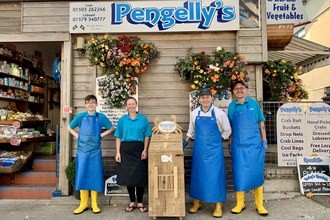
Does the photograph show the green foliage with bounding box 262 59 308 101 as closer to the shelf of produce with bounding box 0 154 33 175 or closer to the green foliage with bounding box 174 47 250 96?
the green foliage with bounding box 174 47 250 96

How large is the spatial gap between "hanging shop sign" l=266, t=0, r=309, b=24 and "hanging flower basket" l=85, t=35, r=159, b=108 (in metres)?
3.10

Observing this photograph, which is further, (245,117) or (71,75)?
(71,75)

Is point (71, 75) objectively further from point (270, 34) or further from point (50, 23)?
point (270, 34)

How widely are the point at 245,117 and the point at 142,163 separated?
1.64 metres

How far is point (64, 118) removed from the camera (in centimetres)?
390

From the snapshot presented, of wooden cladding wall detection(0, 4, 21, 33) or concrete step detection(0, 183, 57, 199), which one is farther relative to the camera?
wooden cladding wall detection(0, 4, 21, 33)

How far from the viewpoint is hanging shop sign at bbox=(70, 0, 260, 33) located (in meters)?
3.91

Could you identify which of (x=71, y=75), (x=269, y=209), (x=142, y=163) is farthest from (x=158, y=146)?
(x=71, y=75)

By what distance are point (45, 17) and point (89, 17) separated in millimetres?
856

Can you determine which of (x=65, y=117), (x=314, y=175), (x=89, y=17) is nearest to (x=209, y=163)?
(x=314, y=175)

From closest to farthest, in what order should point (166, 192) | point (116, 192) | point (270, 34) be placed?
1. point (166, 192)
2. point (116, 192)
3. point (270, 34)

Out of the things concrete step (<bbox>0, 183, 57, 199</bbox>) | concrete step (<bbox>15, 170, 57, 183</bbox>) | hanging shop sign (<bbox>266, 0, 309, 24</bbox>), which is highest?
hanging shop sign (<bbox>266, 0, 309, 24</bbox>)

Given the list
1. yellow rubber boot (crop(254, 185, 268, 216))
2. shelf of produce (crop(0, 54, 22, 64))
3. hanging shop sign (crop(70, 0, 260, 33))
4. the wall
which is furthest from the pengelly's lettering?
the wall

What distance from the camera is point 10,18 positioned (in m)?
4.07
